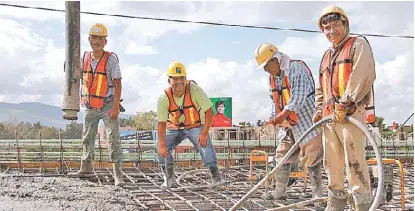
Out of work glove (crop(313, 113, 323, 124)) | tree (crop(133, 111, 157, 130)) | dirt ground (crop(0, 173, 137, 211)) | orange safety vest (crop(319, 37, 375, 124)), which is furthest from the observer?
tree (crop(133, 111, 157, 130))

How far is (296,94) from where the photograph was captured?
4531 mm

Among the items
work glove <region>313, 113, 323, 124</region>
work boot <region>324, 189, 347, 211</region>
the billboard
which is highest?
the billboard

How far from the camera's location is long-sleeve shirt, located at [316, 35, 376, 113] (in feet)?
10.4

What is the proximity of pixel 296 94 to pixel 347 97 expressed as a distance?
4.34 feet

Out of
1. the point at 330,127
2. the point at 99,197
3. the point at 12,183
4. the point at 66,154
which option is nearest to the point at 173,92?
the point at 99,197

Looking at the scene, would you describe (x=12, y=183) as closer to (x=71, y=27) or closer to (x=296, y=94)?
(x=71, y=27)

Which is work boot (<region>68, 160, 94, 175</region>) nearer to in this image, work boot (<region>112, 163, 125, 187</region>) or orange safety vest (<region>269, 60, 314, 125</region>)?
work boot (<region>112, 163, 125, 187</region>)

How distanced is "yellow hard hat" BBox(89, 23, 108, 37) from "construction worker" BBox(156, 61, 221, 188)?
32.8 inches

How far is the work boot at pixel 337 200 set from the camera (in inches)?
136

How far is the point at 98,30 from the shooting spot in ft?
18.5

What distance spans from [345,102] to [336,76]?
0.70 feet

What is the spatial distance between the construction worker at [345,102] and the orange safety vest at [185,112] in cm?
213

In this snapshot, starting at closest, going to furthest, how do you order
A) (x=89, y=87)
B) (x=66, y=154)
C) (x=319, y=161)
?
(x=319, y=161) < (x=89, y=87) < (x=66, y=154)

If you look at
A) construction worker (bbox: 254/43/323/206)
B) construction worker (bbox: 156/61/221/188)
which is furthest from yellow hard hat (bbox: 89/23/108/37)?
construction worker (bbox: 254/43/323/206)
